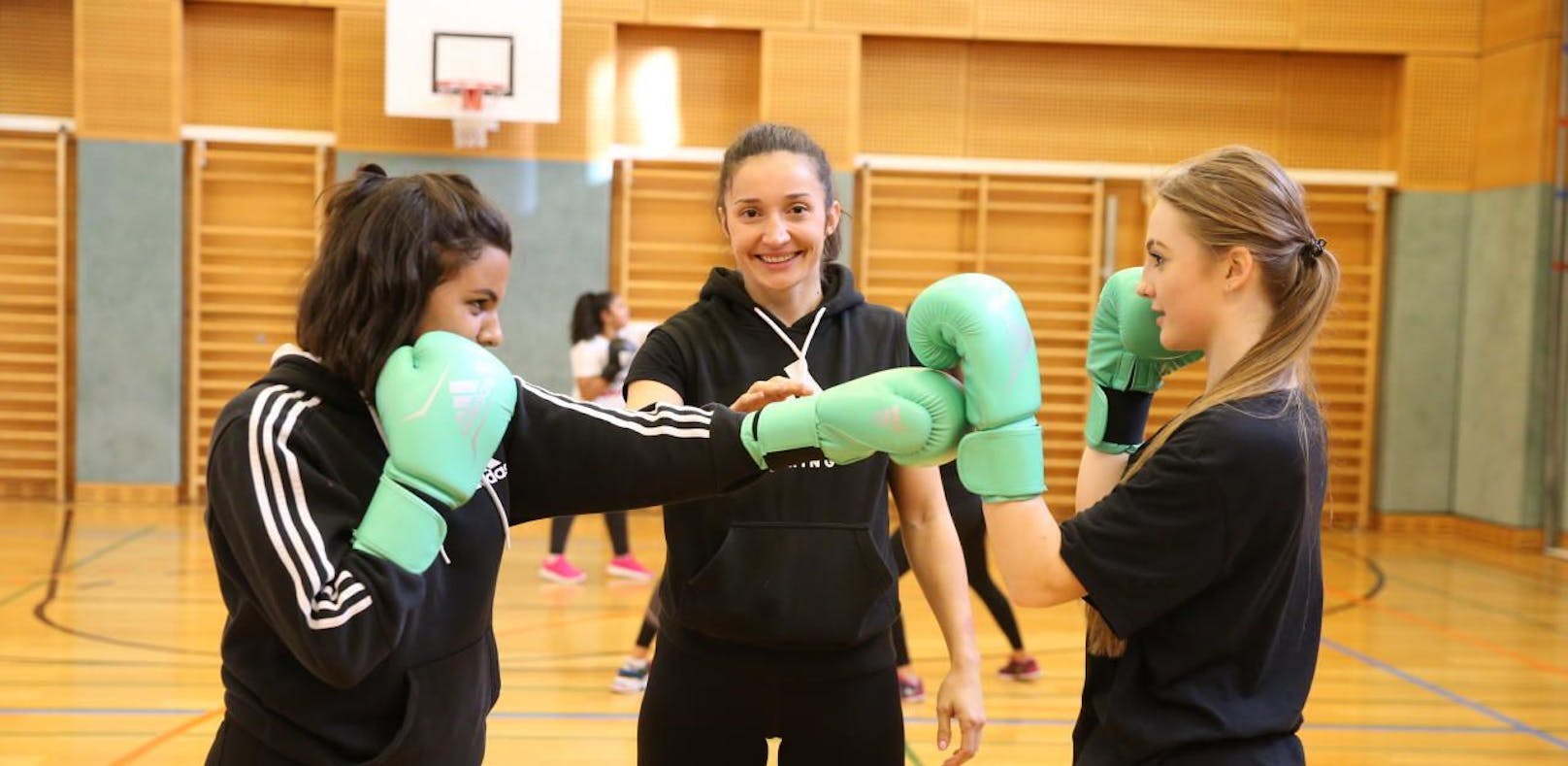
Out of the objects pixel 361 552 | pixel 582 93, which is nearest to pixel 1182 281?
pixel 361 552

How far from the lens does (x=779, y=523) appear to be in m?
1.96

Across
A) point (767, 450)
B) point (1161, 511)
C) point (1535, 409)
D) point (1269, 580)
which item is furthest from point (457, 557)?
point (1535, 409)

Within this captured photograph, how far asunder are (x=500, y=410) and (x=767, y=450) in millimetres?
311

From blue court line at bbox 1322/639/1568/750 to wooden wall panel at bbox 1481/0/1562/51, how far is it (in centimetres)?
471

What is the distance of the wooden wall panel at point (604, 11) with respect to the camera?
8375mm

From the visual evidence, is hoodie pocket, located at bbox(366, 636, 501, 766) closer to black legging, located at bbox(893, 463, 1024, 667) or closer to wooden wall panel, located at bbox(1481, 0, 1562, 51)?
black legging, located at bbox(893, 463, 1024, 667)

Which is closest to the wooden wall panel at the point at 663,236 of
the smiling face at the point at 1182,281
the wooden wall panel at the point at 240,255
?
the wooden wall panel at the point at 240,255

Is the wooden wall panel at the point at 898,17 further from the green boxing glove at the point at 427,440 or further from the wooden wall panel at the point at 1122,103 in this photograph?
the green boxing glove at the point at 427,440

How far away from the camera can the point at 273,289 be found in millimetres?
8500

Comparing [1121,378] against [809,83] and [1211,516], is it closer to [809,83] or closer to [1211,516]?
[1211,516]

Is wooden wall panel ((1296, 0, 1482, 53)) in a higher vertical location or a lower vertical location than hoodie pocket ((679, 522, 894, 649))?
higher

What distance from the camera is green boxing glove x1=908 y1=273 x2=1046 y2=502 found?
1.49 meters

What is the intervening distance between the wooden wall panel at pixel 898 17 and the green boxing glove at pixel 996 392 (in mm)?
7334

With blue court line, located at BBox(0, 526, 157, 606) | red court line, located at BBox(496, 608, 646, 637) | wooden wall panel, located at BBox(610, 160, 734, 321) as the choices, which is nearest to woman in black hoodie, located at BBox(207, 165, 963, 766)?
red court line, located at BBox(496, 608, 646, 637)
